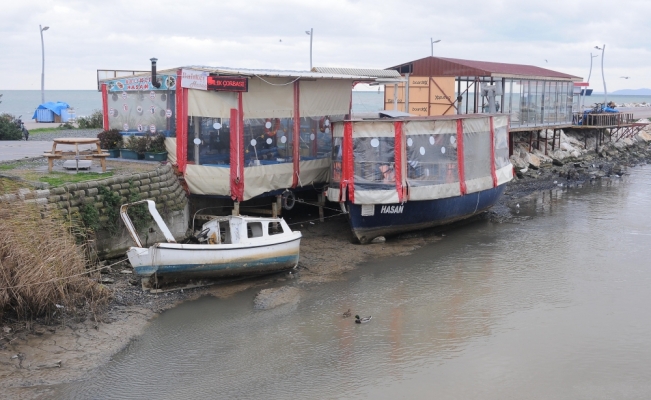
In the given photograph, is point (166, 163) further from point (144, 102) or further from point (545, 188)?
point (545, 188)

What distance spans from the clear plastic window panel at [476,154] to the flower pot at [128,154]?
9648 mm

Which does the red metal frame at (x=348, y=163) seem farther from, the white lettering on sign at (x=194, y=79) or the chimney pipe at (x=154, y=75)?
the chimney pipe at (x=154, y=75)

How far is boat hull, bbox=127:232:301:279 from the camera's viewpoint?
13930 mm

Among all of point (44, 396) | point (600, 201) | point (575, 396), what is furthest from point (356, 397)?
point (600, 201)

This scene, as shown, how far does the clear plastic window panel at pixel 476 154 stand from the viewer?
67.8ft

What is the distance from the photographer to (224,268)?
14.9 metres

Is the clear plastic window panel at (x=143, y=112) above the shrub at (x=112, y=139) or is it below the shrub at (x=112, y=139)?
above

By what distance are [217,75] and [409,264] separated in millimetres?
6812

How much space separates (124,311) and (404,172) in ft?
28.8

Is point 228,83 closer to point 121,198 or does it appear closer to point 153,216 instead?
point 121,198

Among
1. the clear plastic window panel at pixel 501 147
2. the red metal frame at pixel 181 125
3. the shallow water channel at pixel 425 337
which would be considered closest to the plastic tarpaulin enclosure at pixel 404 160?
the clear plastic window panel at pixel 501 147

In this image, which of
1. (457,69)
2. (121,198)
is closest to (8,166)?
(121,198)

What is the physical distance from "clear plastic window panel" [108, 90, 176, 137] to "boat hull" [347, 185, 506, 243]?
566 centimetres

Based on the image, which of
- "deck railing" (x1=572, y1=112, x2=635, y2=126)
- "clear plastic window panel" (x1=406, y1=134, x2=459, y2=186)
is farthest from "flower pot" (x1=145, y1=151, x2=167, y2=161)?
"deck railing" (x1=572, y1=112, x2=635, y2=126)
